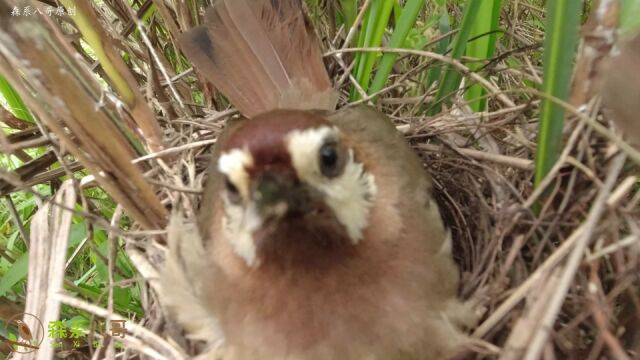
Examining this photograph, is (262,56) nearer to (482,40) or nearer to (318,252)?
(482,40)

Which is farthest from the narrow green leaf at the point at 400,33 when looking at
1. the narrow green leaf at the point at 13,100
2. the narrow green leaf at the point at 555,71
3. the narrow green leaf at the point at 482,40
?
the narrow green leaf at the point at 13,100

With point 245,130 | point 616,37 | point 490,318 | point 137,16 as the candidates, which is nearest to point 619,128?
point 616,37

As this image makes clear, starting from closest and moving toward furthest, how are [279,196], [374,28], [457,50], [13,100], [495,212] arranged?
[279,196], [495,212], [457,50], [374,28], [13,100]

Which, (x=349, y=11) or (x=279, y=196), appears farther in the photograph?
(x=349, y=11)

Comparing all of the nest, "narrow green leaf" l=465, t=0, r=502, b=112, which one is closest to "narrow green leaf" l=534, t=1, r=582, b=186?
the nest

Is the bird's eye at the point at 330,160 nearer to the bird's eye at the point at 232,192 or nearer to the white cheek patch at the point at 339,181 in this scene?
the white cheek patch at the point at 339,181

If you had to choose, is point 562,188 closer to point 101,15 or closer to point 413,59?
point 413,59

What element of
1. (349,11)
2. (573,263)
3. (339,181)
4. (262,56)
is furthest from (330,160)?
(349,11)
